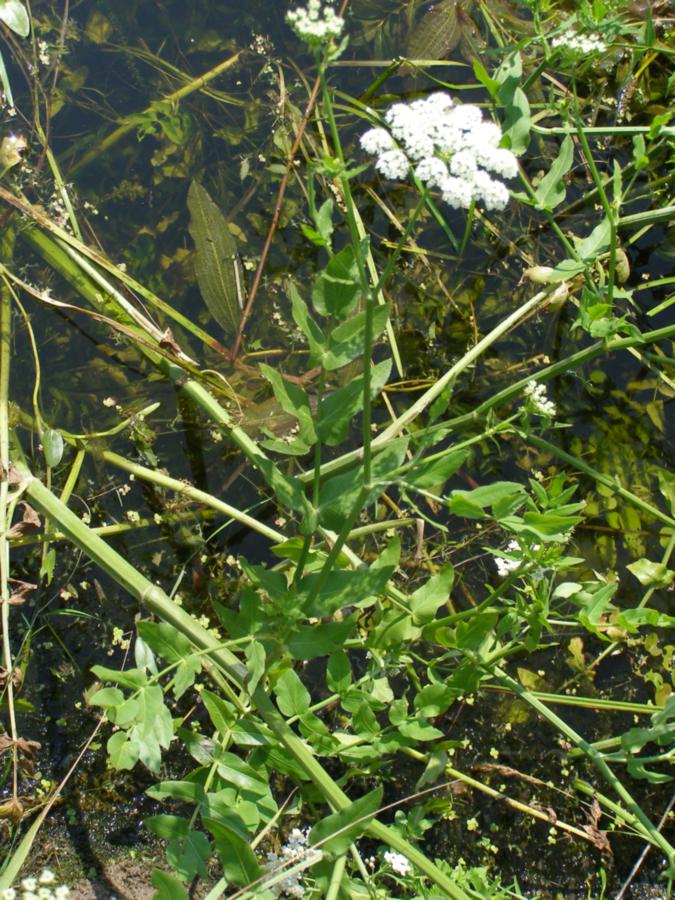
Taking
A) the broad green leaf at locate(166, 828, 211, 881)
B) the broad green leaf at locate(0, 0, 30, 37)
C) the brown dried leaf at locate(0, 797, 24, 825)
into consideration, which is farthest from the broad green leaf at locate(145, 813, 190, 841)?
the broad green leaf at locate(0, 0, 30, 37)

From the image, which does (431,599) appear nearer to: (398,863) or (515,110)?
(398,863)

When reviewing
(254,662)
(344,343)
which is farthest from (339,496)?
(254,662)

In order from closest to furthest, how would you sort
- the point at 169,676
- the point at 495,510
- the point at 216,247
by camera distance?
the point at 495,510 < the point at 169,676 < the point at 216,247

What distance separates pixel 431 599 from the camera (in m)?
2.15

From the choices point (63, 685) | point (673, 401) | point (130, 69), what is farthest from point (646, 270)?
point (63, 685)

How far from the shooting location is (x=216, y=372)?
9.47 ft

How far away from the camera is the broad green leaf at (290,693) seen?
1.94 metres

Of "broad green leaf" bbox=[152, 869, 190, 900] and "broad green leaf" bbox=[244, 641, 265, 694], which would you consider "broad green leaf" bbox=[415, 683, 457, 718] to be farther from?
"broad green leaf" bbox=[152, 869, 190, 900]

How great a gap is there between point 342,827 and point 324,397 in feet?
4.84

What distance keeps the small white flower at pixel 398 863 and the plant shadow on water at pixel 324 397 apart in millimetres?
119

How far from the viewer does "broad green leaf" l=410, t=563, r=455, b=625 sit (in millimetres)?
2143

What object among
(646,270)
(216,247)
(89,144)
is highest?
(89,144)

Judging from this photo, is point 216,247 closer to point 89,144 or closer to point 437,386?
point 89,144

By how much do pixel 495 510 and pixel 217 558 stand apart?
1.41 metres
